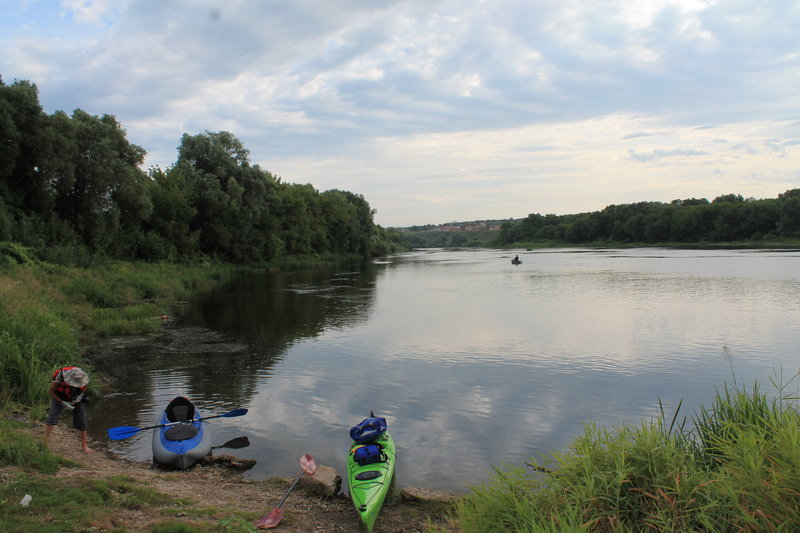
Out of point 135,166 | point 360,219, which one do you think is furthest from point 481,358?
point 360,219

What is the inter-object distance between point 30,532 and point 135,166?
36.9 metres

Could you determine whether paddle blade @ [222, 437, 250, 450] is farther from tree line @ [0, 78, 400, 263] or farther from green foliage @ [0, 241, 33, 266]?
tree line @ [0, 78, 400, 263]

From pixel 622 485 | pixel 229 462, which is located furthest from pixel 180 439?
pixel 622 485

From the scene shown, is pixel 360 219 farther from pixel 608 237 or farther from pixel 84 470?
pixel 84 470

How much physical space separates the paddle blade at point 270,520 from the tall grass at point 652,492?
2.26m

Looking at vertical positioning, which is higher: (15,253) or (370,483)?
(15,253)

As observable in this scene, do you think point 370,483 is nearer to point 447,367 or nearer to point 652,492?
point 652,492

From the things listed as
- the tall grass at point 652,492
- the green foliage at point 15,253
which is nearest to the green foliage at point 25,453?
the tall grass at point 652,492

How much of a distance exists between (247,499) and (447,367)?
9564 millimetres

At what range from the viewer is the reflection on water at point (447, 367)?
35.1 feet

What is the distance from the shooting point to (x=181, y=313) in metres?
27.7

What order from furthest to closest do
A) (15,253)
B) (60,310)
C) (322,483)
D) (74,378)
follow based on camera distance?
1. (15,253)
2. (60,310)
3. (74,378)
4. (322,483)

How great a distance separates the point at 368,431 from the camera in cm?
909

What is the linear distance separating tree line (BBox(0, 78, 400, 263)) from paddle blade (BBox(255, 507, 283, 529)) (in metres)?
25.6
